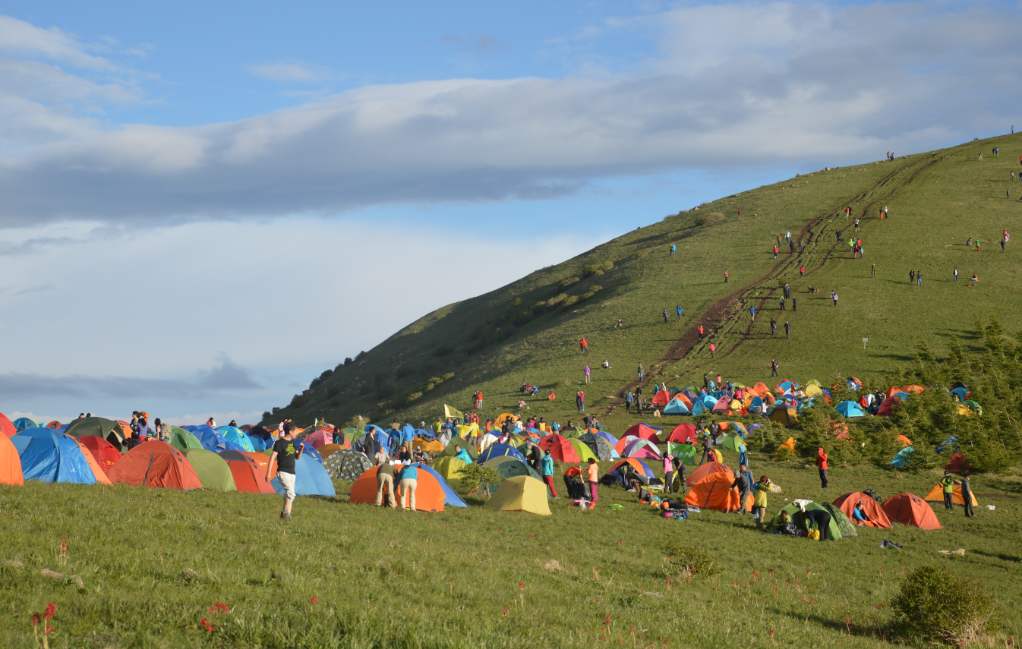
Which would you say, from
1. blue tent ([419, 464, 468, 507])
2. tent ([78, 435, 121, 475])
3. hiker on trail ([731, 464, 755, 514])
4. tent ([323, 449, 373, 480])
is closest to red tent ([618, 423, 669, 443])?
hiker on trail ([731, 464, 755, 514])

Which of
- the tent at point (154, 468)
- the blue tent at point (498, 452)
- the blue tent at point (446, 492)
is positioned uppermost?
the tent at point (154, 468)

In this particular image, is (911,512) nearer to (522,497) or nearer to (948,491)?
(948,491)

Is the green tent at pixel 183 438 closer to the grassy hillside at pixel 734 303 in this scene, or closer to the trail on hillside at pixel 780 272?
the grassy hillside at pixel 734 303

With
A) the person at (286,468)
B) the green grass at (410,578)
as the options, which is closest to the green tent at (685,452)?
the green grass at (410,578)

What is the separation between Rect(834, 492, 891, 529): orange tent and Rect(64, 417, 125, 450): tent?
75.6 ft

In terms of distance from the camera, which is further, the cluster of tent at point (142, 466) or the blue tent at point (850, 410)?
the blue tent at point (850, 410)

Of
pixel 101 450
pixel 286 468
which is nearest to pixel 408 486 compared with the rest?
pixel 286 468

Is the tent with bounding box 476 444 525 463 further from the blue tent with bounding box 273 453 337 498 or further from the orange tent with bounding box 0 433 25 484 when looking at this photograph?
the orange tent with bounding box 0 433 25 484

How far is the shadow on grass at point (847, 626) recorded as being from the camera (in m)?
15.6

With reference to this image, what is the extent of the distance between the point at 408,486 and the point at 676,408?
36790mm

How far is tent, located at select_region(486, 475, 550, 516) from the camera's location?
26594 mm

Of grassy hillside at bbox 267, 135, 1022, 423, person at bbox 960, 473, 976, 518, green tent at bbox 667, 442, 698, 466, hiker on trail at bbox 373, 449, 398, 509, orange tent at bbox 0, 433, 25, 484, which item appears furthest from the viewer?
grassy hillside at bbox 267, 135, 1022, 423

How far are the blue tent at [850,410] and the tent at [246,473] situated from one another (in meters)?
38.4

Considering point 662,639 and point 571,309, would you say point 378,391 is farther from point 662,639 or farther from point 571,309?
point 662,639
